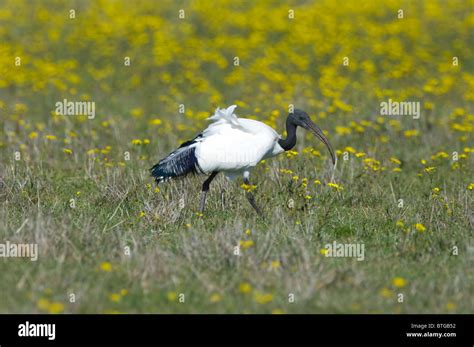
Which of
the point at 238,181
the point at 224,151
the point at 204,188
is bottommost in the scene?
the point at 204,188

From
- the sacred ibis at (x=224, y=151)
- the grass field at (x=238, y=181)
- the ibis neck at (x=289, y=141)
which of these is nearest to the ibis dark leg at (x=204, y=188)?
the sacred ibis at (x=224, y=151)

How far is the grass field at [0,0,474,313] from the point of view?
681 cm

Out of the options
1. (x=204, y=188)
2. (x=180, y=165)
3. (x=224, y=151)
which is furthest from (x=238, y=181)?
(x=224, y=151)

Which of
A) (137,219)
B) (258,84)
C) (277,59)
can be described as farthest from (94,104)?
(137,219)

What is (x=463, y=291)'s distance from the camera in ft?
22.2

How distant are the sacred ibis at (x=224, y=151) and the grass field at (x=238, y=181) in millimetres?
313

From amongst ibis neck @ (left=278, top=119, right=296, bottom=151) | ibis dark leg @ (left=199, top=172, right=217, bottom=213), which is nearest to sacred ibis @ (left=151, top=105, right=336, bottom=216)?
ibis dark leg @ (left=199, top=172, right=217, bottom=213)

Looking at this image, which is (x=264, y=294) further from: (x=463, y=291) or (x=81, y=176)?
(x=81, y=176)

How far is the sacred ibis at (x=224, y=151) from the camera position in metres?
8.82

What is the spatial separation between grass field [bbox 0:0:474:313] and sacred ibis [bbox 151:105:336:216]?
1.03 ft

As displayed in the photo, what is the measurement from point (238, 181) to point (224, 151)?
4.36 feet

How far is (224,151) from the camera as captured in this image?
8.80m

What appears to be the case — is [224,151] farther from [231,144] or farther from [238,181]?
[238,181]

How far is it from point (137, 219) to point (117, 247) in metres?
1.22
